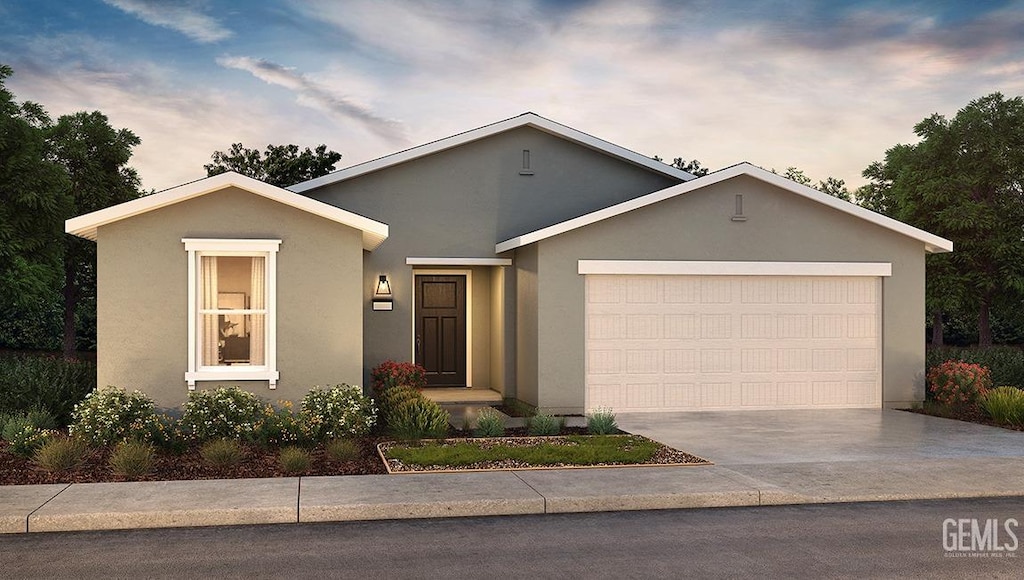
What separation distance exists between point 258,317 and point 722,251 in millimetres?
7650

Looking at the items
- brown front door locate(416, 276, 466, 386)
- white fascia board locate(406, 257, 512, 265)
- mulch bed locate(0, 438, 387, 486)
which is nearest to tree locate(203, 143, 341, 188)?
brown front door locate(416, 276, 466, 386)

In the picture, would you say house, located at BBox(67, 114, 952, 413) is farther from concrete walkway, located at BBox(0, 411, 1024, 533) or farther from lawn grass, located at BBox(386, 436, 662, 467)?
concrete walkway, located at BBox(0, 411, 1024, 533)

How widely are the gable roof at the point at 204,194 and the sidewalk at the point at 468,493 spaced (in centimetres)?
426

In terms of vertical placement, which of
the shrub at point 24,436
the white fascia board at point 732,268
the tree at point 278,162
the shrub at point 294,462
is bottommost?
the shrub at point 294,462

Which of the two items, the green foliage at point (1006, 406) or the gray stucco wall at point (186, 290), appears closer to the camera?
the gray stucco wall at point (186, 290)

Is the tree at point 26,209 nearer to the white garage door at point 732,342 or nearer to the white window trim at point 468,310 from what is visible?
the white window trim at point 468,310

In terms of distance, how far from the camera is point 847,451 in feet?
37.1

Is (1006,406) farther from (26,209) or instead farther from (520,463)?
(26,209)

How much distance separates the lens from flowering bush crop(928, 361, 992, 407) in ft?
50.2

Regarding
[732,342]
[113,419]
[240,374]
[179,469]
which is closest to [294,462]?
[179,469]

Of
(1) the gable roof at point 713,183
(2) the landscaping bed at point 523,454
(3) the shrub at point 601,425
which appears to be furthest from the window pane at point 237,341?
(3) the shrub at point 601,425

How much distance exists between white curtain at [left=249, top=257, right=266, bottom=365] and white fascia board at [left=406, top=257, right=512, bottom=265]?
4.16 m

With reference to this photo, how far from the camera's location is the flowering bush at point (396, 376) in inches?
581

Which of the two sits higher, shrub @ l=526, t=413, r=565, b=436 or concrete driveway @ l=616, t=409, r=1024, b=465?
shrub @ l=526, t=413, r=565, b=436
